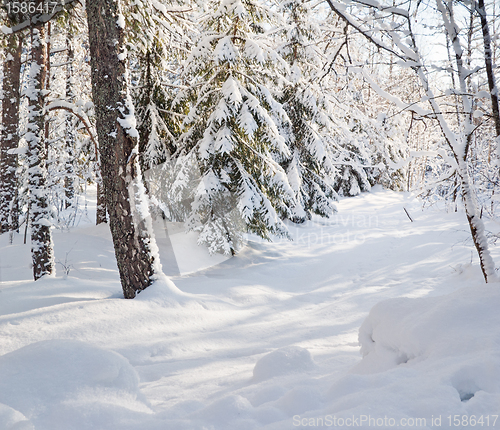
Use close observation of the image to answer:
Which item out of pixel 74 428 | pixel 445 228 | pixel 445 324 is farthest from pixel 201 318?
pixel 445 228

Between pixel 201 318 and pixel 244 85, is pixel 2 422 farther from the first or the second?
pixel 244 85

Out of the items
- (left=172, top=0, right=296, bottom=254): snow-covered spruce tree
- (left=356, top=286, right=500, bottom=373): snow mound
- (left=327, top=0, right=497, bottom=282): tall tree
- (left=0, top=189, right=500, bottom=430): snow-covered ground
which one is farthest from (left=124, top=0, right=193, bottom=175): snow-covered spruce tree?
(left=356, top=286, right=500, bottom=373): snow mound

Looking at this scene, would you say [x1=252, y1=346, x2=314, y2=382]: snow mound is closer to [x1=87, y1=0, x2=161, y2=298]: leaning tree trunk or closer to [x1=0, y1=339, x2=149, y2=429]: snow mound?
[x1=0, y1=339, x2=149, y2=429]: snow mound

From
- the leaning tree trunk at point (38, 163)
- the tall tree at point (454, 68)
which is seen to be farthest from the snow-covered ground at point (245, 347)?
the tall tree at point (454, 68)

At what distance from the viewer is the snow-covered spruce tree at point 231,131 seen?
23.0ft

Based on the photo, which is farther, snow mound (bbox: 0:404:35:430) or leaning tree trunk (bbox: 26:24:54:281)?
leaning tree trunk (bbox: 26:24:54:281)

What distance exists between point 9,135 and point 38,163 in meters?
2.57

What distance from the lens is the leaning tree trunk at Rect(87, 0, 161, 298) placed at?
420 cm

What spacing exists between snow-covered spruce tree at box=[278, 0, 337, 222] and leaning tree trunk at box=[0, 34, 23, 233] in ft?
21.3

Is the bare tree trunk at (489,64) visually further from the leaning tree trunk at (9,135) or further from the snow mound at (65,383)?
the leaning tree trunk at (9,135)

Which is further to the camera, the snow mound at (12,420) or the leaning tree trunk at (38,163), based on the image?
the leaning tree trunk at (38,163)

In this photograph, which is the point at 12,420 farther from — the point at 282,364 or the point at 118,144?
the point at 118,144

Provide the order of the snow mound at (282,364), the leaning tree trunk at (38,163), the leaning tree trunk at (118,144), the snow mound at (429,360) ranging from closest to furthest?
the snow mound at (429,360) → the snow mound at (282,364) → the leaning tree trunk at (118,144) → the leaning tree trunk at (38,163)

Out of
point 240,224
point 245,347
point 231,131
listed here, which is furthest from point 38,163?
point 245,347
